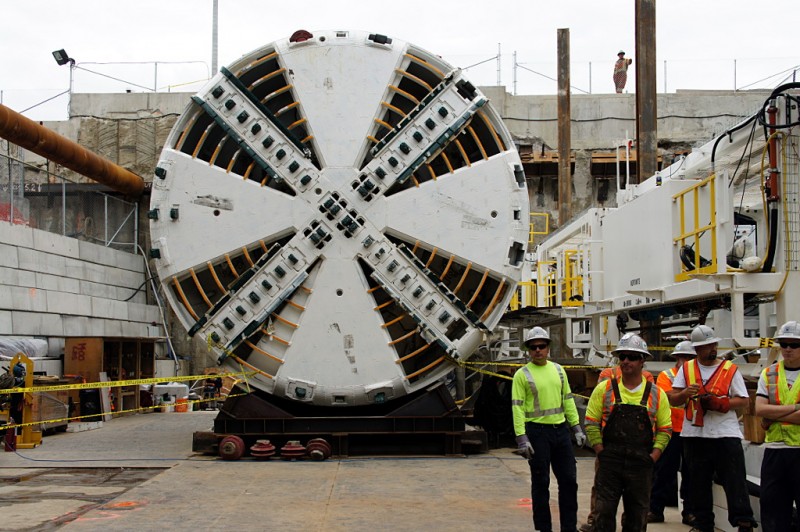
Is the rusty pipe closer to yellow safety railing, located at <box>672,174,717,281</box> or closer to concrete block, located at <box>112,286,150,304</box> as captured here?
concrete block, located at <box>112,286,150,304</box>

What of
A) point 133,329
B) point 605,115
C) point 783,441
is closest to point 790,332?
point 783,441

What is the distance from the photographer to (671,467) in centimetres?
645

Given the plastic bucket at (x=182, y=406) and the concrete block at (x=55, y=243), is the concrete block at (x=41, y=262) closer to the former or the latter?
the concrete block at (x=55, y=243)

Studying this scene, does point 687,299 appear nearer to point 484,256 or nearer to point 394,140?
point 484,256

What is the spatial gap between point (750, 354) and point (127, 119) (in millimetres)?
17205

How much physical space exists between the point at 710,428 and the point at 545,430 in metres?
1.00

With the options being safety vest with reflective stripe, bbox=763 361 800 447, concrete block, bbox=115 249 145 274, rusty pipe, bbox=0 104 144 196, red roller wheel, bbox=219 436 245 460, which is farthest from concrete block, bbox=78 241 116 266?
safety vest with reflective stripe, bbox=763 361 800 447

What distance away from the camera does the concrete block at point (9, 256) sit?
1307 centimetres

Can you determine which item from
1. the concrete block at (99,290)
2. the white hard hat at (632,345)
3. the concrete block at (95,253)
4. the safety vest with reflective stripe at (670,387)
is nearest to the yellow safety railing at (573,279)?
the safety vest with reflective stripe at (670,387)

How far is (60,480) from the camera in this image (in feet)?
26.0

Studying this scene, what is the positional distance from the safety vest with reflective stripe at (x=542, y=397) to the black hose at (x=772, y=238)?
2.18m

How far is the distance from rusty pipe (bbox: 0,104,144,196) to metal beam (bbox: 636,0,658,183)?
9.42 metres

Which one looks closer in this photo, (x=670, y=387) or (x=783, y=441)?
(x=783, y=441)

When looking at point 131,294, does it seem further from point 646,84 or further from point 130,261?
point 646,84
